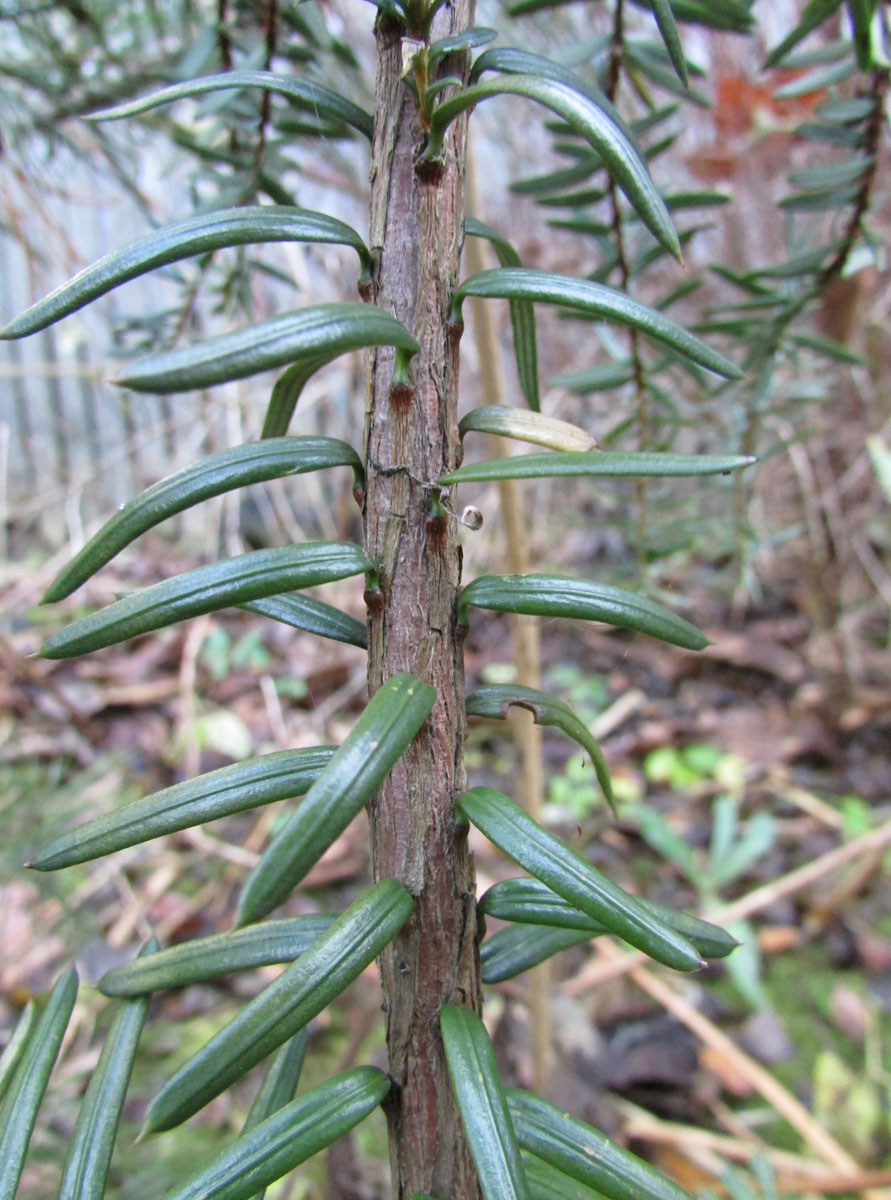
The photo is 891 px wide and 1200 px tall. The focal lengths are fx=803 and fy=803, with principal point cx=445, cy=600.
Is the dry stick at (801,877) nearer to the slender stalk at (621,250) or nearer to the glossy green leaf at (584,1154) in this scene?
the slender stalk at (621,250)

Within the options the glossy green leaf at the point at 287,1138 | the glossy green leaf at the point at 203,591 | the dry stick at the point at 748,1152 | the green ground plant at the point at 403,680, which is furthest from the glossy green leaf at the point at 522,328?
the dry stick at the point at 748,1152

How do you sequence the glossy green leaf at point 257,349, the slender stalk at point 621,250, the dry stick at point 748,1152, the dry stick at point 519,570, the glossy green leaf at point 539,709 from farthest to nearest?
the dry stick at point 748,1152, the dry stick at point 519,570, the slender stalk at point 621,250, the glossy green leaf at point 539,709, the glossy green leaf at point 257,349

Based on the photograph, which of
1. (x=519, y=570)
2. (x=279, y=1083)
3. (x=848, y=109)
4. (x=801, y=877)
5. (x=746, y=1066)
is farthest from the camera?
(x=801, y=877)

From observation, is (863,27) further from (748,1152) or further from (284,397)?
(748,1152)

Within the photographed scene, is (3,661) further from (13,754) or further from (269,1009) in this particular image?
(269,1009)

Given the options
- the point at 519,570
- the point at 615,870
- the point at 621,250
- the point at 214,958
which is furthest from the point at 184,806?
the point at 615,870

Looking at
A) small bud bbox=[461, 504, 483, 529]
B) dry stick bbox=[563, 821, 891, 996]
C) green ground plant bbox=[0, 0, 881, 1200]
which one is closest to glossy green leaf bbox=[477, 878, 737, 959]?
green ground plant bbox=[0, 0, 881, 1200]

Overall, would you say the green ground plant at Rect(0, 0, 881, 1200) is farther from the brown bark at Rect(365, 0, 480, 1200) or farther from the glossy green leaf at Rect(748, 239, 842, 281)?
the glossy green leaf at Rect(748, 239, 842, 281)
